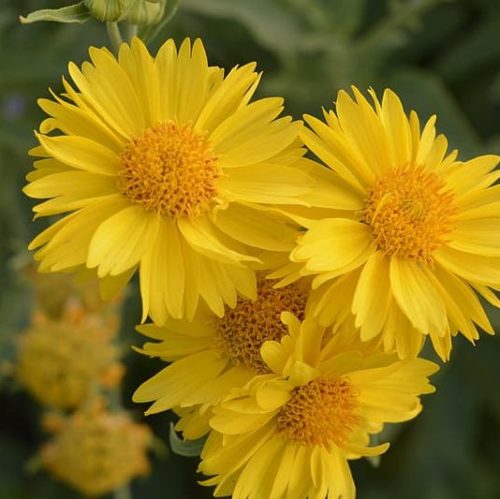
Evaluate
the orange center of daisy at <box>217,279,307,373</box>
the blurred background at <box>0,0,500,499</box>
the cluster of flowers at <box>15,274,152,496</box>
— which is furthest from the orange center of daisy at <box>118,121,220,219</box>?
the blurred background at <box>0,0,500,499</box>

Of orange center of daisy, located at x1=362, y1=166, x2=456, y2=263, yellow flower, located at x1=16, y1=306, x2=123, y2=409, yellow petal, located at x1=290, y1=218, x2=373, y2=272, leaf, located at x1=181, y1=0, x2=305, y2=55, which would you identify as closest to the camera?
yellow petal, located at x1=290, y1=218, x2=373, y2=272

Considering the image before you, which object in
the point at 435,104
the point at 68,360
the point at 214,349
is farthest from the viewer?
the point at 435,104

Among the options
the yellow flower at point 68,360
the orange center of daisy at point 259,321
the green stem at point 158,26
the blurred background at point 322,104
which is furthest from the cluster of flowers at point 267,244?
the blurred background at point 322,104

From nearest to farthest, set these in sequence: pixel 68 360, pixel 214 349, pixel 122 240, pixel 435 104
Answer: pixel 122 240, pixel 214 349, pixel 68 360, pixel 435 104

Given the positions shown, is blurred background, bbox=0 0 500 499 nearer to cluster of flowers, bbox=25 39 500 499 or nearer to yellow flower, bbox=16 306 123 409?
yellow flower, bbox=16 306 123 409

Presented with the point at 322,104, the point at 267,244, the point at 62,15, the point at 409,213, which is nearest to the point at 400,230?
the point at 409,213

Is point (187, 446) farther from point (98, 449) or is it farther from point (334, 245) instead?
point (98, 449)
